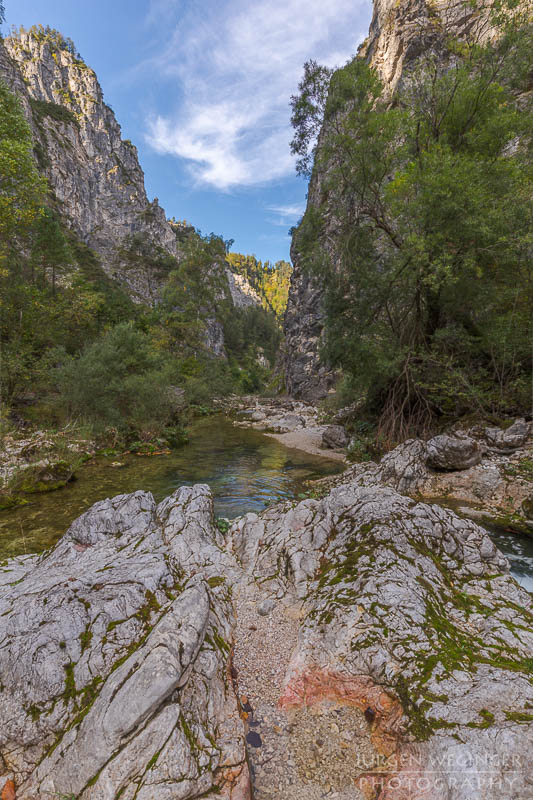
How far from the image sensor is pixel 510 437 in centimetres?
982

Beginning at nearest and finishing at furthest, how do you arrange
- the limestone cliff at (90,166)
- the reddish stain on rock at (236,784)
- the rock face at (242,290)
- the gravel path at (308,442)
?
1. the reddish stain on rock at (236,784)
2. the gravel path at (308,442)
3. the limestone cliff at (90,166)
4. the rock face at (242,290)

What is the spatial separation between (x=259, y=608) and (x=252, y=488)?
21.8 feet

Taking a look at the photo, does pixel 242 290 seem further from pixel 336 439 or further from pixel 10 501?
pixel 10 501

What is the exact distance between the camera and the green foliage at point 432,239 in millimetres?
10547

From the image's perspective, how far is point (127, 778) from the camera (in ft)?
A: 7.16

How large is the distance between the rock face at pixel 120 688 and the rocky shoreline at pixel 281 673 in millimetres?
13

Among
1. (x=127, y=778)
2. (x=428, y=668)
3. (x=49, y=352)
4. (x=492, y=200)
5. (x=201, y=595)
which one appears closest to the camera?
(x=127, y=778)

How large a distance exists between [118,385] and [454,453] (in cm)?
1574

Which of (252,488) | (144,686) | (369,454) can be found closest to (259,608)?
(144,686)

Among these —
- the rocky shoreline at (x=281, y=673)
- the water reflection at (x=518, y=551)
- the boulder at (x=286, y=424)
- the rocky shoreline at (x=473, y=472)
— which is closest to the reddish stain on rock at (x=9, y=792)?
the rocky shoreline at (x=281, y=673)

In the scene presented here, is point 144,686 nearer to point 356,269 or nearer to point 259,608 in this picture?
point 259,608

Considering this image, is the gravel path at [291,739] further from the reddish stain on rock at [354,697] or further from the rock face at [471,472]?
the rock face at [471,472]

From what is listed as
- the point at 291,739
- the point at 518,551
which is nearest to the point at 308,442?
the point at 518,551

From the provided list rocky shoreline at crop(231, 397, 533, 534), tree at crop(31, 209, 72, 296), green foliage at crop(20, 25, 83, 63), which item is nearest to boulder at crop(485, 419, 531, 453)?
rocky shoreline at crop(231, 397, 533, 534)
